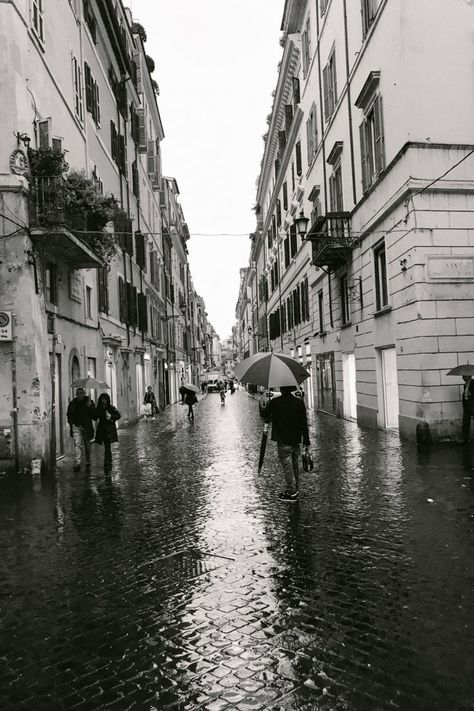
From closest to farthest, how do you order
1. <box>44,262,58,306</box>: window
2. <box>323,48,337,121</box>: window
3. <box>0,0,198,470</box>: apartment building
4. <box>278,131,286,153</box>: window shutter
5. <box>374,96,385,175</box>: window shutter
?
<box>0,0,198,470</box>: apartment building
<box>44,262,58,306</box>: window
<box>374,96,385,175</box>: window shutter
<box>323,48,337,121</box>: window
<box>278,131,286,153</box>: window shutter

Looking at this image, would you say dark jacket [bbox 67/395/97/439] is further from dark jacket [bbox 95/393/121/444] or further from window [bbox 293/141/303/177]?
window [bbox 293/141/303/177]

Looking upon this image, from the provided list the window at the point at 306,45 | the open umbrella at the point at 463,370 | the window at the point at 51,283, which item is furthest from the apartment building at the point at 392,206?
the window at the point at 51,283

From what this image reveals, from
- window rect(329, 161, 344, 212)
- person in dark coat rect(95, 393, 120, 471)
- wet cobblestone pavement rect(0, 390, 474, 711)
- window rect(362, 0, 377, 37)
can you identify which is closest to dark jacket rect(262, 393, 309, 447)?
wet cobblestone pavement rect(0, 390, 474, 711)

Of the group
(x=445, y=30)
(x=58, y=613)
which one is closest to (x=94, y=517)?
(x=58, y=613)

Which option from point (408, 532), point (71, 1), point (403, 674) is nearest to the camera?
point (403, 674)

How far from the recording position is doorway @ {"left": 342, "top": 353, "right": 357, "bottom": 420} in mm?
20094

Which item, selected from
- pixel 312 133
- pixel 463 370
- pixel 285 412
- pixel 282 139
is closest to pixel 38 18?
pixel 285 412

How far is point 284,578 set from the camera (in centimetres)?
490

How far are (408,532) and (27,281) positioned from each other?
8.53 metres

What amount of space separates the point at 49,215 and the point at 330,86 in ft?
44.4

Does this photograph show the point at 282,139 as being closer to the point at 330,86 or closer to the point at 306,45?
the point at 306,45

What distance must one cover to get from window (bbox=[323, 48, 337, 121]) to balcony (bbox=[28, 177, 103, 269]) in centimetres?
1201

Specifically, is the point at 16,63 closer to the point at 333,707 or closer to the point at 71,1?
the point at 71,1

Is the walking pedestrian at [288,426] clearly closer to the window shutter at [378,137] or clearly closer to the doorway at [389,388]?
the doorway at [389,388]
